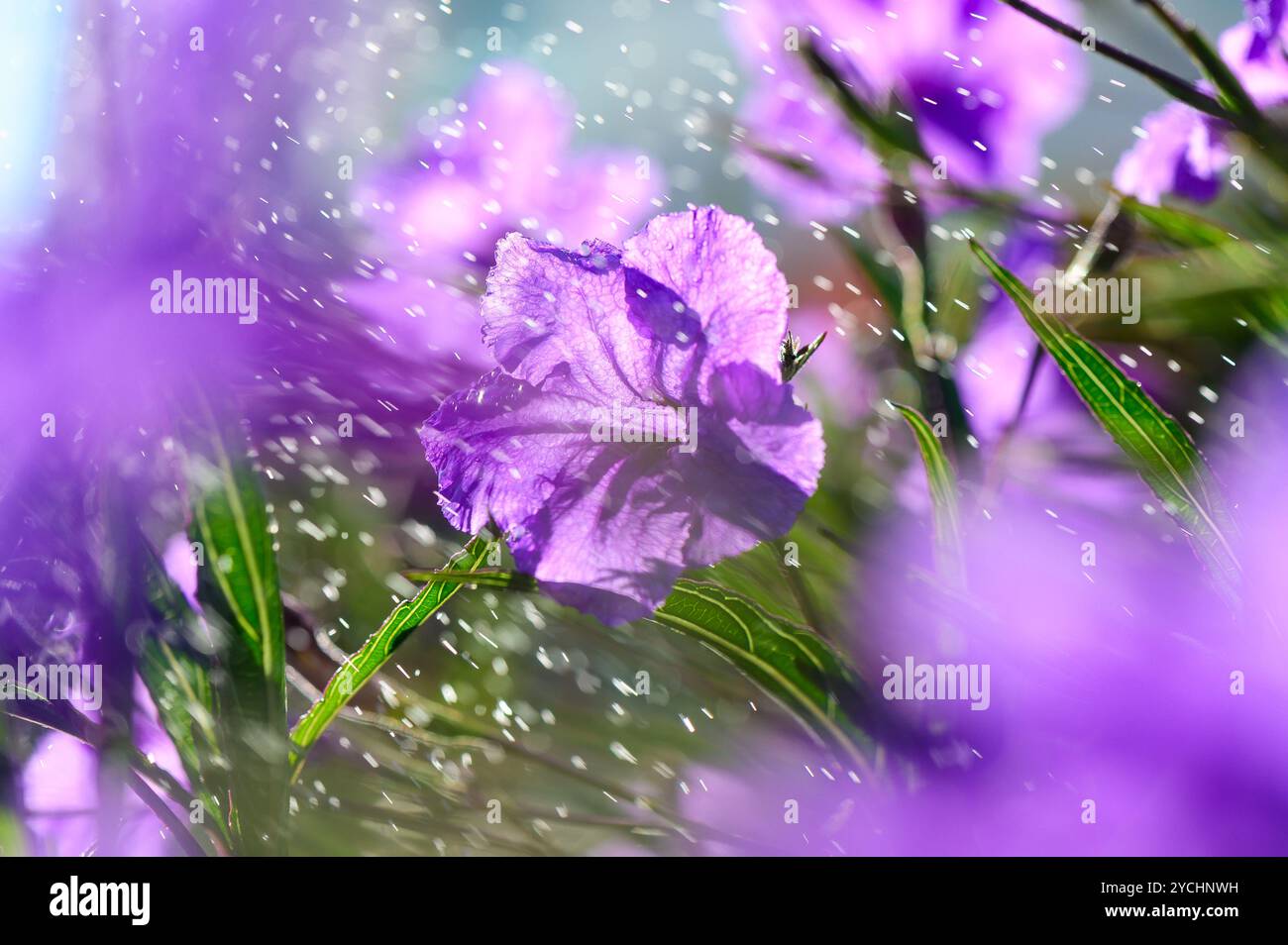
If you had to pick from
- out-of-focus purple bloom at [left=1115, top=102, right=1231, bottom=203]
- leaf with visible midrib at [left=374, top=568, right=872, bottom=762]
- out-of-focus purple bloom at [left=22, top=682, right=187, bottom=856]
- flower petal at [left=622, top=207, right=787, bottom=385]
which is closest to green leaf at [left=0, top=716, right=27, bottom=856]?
out-of-focus purple bloom at [left=22, top=682, right=187, bottom=856]

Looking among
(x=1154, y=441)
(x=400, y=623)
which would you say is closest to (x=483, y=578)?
(x=400, y=623)

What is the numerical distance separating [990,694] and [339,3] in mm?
287

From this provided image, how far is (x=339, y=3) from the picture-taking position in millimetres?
338

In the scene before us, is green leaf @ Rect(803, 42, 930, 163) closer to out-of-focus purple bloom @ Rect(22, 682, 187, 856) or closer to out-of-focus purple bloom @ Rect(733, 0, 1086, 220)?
out-of-focus purple bloom @ Rect(733, 0, 1086, 220)

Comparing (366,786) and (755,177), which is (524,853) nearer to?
(366,786)

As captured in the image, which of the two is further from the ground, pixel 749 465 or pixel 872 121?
pixel 872 121

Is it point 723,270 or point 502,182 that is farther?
point 502,182

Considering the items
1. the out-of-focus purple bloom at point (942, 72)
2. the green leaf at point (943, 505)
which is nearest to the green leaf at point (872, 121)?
the out-of-focus purple bloom at point (942, 72)

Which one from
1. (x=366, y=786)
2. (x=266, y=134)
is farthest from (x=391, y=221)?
(x=366, y=786)

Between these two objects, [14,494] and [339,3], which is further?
[339,3]

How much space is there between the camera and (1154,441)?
0.67ft

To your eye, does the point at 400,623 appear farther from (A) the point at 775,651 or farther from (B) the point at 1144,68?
(B) the point at 1144,68

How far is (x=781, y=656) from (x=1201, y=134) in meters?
0.16

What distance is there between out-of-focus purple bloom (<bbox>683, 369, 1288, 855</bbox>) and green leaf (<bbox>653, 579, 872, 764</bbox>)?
1cm
